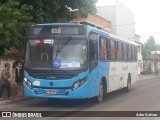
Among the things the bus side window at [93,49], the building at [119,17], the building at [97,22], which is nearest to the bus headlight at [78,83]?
the bus side window at [93,49]

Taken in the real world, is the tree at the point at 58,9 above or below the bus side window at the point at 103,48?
above

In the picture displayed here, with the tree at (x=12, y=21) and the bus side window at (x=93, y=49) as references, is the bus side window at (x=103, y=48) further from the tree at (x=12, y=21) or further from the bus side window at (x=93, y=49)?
the tree at (x=12, y=21)

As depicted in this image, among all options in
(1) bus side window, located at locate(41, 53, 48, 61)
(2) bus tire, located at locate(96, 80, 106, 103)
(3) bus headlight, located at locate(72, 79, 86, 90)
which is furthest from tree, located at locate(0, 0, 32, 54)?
(2) bus tire, located at locate(96, 80, 106, 103)

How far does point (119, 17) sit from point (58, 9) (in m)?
30.3

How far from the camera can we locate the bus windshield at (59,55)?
13.7m

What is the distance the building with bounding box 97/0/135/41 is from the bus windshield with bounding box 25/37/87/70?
33.7 metres

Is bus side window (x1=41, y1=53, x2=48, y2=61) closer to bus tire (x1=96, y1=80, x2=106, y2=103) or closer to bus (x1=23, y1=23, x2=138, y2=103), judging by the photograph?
bus (x1=23, y1=23, x2=138, y2=103)

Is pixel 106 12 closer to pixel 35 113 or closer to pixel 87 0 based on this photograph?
pixel 87 0

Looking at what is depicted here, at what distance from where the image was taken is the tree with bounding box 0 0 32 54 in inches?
638

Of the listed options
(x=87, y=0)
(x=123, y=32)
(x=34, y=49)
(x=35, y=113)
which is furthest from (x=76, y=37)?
(x=123, y=32)

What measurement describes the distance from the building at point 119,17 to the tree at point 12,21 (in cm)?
3065

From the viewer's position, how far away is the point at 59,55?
13.8m

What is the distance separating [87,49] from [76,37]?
584 millimetres

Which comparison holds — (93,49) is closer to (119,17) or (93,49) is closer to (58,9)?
(58,9)
